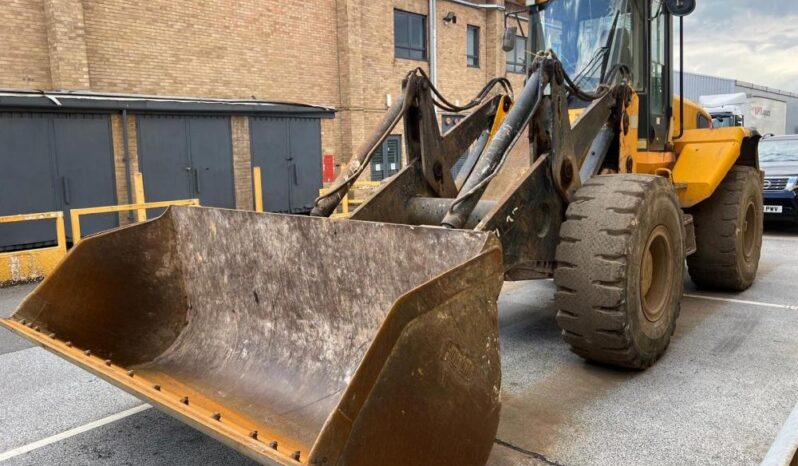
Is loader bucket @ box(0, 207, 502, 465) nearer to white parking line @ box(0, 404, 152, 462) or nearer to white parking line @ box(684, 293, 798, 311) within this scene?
white parking line @ box(0, 404, 152, 462)

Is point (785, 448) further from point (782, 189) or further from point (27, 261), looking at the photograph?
point (782, 189)

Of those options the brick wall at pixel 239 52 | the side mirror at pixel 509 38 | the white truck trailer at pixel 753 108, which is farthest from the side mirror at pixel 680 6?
the white truck trailer at pixel 753 108

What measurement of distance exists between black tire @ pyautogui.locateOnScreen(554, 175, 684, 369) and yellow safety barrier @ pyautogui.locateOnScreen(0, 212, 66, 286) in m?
6.91

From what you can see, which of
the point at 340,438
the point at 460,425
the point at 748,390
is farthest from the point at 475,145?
the point at 340,438

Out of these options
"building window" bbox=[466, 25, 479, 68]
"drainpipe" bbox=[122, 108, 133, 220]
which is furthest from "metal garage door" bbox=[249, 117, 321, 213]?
"building window" bbox=[466, 25, 479, 68]

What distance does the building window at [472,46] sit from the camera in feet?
71.0

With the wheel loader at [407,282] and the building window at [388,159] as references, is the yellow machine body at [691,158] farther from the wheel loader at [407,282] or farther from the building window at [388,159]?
the building window at [388,159]

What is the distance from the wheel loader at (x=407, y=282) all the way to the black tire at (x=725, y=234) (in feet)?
3.40

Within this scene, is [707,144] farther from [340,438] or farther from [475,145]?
[340,438]

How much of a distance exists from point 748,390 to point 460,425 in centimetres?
252

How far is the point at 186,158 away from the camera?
42.4 feet

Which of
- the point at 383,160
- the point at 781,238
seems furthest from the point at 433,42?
the point at 781,238

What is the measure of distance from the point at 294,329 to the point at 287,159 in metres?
11.6

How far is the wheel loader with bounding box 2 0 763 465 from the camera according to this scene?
2430mm
